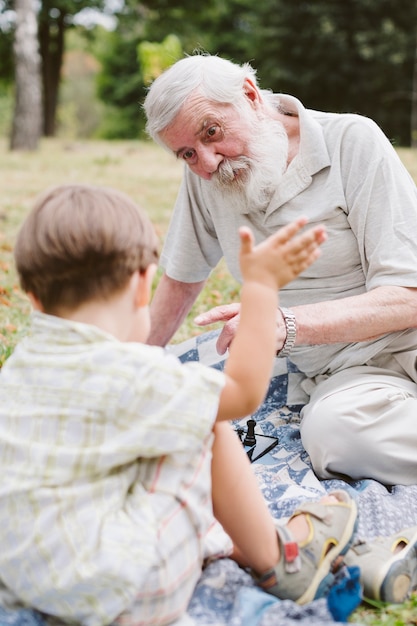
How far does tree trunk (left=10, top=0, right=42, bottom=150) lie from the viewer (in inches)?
441

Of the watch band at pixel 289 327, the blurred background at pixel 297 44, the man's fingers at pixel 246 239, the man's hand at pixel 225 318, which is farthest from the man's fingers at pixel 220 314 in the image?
the blurred background at pixel 297 44

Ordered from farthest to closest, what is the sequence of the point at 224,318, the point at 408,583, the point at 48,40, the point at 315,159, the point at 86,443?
1. the point at 48,40
2. the point at 315,159
3. the point at 224,318
4. the point at 408,583
5. the point at 86,443

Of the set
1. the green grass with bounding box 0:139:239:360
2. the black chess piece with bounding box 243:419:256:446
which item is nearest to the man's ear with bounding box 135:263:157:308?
the black chess piece with bounding box 243:419:256:446

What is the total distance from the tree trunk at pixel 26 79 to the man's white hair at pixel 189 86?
32.0ft

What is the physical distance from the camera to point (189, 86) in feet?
8.08

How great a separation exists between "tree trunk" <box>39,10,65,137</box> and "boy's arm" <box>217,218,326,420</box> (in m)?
18.8

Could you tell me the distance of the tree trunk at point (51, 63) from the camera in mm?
19406

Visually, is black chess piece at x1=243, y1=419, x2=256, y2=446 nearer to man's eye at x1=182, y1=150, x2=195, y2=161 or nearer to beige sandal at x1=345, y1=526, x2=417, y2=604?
beige sandal at x1=345, y1=526, x2=417, y2=604

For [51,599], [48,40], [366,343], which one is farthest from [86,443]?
[48,40]

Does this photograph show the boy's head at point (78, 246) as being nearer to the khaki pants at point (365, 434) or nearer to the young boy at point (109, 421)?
the young boy at point (109, 421)

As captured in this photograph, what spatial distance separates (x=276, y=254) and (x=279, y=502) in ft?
3.07

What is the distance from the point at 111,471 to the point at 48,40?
67.1 feet

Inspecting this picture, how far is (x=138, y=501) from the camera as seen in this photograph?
4.85 feet

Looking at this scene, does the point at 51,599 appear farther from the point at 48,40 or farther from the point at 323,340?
the point at 48,40
